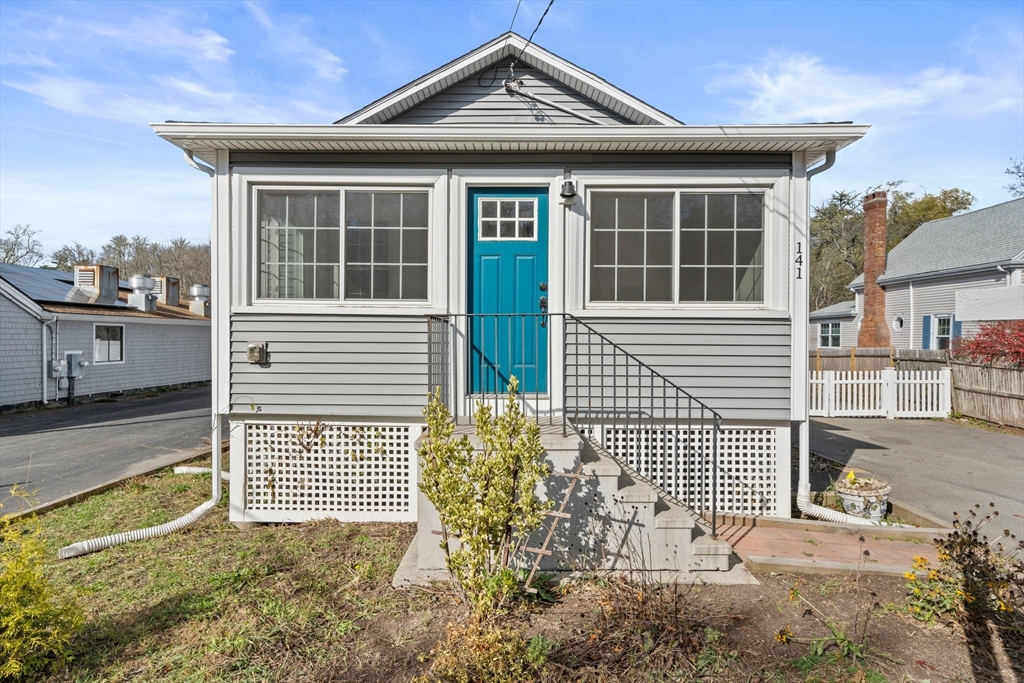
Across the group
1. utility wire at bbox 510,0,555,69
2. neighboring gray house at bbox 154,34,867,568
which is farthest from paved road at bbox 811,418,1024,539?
utility wire at bbox 510,0,555,69

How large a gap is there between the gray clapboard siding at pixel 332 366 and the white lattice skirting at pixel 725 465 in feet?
6.80

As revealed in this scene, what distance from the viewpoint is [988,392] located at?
36.1 ft

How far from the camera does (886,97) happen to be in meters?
12.2

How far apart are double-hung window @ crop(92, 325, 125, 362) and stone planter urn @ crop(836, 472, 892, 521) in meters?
19.3

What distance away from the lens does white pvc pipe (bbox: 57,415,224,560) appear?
14.4ft

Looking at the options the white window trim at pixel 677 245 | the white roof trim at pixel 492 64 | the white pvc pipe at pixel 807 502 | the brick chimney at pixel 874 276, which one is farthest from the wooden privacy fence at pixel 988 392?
the white roof trim at pixel 492 64

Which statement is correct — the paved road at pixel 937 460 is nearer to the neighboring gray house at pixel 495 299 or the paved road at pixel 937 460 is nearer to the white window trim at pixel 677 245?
the neighboring gray house at pixel 495 299

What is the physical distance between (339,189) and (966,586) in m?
5.90

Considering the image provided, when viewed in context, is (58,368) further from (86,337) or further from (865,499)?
(865,499)

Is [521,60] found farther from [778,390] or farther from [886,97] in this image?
[886,97]

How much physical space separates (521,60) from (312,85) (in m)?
6.31

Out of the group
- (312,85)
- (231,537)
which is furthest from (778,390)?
(312,85)

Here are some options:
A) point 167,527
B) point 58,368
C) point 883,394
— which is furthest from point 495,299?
point 58,368

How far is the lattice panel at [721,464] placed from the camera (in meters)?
5.03
